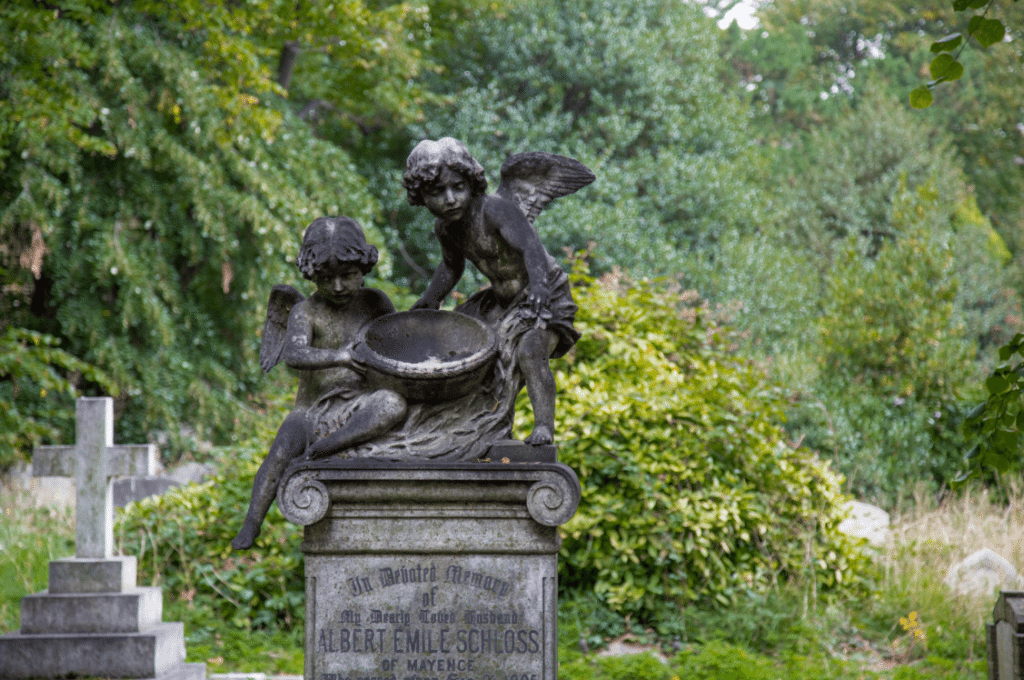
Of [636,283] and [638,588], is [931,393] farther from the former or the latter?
[638,588]

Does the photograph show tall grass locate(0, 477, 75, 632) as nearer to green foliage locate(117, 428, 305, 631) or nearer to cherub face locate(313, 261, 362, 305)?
green foliage locate(117, 428, 305, 631)

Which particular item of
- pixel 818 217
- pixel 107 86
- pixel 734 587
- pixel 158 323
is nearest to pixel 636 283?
pixel 734 587

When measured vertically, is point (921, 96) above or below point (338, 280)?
above

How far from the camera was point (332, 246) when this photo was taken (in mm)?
4051

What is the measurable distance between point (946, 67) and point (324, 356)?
8.42ft

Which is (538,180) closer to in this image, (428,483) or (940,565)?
(428,483)

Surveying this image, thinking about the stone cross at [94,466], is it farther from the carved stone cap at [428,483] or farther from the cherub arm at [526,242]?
the cherub arm at [526,242]

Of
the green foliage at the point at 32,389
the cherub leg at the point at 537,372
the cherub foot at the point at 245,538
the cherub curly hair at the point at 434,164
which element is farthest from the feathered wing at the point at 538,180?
the green foliage at the point at 32,389

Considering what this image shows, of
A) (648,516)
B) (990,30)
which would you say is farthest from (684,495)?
(990,30)

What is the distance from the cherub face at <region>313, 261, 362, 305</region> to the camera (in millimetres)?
4090

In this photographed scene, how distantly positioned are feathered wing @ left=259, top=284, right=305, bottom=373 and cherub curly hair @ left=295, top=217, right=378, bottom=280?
0.22 m

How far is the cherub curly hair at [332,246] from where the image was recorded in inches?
160

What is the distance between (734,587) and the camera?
683 cm

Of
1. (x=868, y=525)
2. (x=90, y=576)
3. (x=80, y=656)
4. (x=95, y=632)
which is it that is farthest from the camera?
(x=868, y=525)
